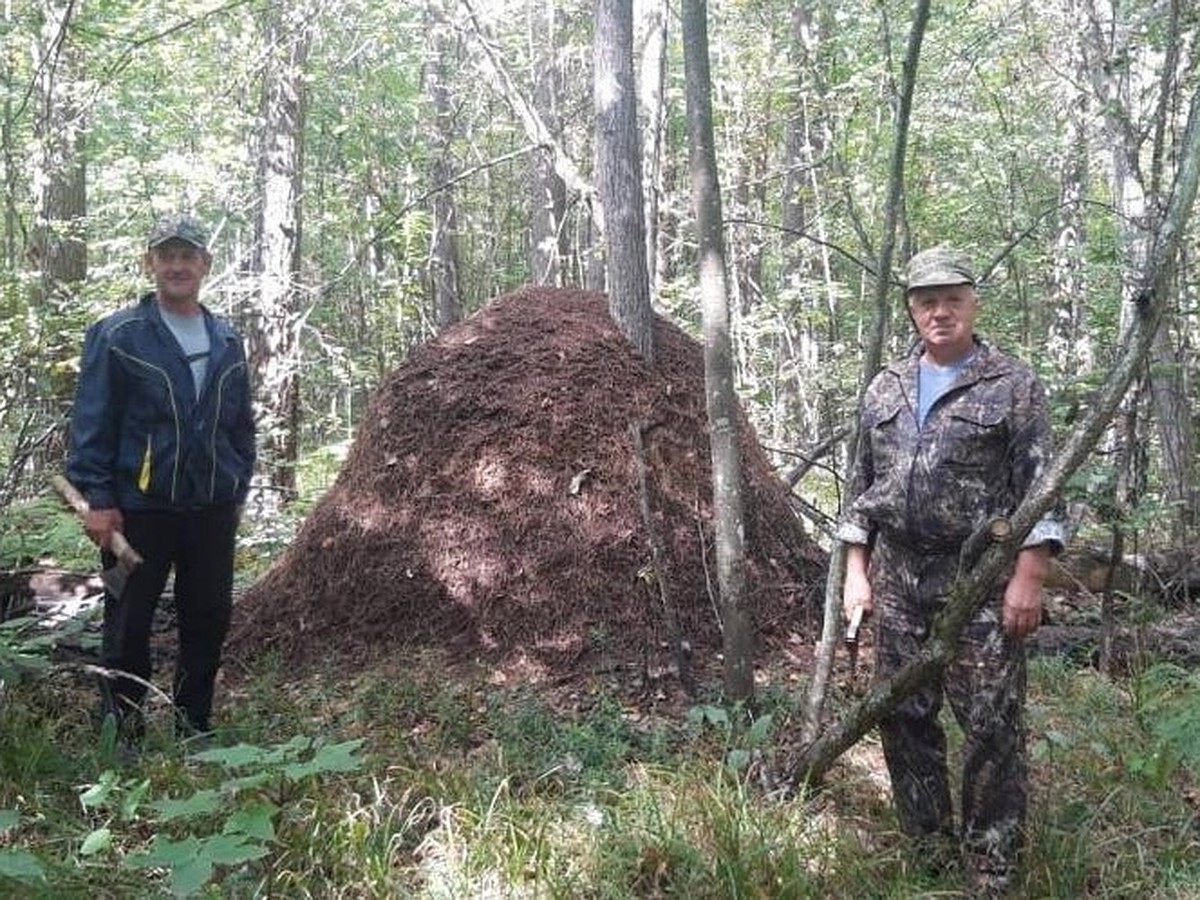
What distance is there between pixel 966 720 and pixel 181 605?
312 cm

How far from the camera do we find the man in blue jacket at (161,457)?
3.96m

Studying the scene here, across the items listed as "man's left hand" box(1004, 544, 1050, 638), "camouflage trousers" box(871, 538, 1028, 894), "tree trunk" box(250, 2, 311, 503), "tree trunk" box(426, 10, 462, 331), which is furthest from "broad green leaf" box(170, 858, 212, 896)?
"tree trunk" box(426, 10, 462, 331)

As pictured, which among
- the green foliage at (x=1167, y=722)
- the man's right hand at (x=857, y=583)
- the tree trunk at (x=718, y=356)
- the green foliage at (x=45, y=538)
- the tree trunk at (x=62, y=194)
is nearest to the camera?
the man's right hand at (x=857, y=583)

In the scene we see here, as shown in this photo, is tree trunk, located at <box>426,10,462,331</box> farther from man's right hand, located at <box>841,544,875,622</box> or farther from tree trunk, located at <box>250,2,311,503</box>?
man's right hand, located at <box>841,544,875,622</box>

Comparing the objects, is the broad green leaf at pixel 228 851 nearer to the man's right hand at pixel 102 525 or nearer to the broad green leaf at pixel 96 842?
the broad green leaf at pixel 96 842

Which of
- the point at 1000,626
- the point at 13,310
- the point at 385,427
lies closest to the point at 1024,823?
the point at 1000,626

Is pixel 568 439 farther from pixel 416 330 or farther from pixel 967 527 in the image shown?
pixel 416 330

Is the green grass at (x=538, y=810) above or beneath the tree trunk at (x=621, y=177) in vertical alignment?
beneath

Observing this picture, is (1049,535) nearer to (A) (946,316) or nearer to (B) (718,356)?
(A) (946,316)

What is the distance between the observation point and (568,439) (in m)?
5.63

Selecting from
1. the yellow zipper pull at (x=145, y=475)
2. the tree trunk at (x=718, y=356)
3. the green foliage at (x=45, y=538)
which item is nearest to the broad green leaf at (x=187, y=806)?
the yellow zipper pull at (x=145, y=475)

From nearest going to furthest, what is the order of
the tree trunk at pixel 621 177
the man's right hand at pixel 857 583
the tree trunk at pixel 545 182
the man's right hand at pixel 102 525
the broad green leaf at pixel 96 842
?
the broad green leaf at pixel 96 842, the man's right hand at pixel 857 583, the man's right hand at pixel 102 525, the tree trunk at pixel 621 177, the tree trunk at pixel 545 182

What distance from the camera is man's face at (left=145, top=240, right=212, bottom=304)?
13.1 ft

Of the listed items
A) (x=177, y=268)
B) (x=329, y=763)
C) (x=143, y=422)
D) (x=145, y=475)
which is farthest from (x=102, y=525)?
(x=329, y=763)
